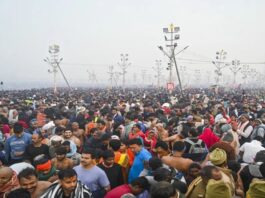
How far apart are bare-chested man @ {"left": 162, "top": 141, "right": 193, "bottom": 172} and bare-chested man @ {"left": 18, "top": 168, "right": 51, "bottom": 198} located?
198 cm

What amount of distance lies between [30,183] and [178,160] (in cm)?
229

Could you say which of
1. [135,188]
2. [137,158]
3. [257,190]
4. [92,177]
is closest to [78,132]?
[137,158]

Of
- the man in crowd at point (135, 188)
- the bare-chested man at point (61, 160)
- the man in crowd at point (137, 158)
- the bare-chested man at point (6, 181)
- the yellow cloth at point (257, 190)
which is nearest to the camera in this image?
the yellow cloth at point (257, 190)

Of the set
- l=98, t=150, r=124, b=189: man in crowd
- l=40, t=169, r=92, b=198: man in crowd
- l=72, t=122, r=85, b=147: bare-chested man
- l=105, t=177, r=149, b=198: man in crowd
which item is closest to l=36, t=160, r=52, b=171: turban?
l=98, t=150, r=124, b=189: man in crowd

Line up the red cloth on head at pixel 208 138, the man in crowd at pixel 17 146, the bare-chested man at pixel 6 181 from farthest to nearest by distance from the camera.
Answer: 1. the red cloth on head at pixel 208 138
2. the man in crowd at pixel 17 146
3. the bare-chested man at pixel 6 181

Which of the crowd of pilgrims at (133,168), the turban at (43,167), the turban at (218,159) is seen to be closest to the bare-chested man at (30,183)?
the crowd of pilgrims at (133,168)

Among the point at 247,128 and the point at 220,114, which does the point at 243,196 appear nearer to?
the point at 247,128

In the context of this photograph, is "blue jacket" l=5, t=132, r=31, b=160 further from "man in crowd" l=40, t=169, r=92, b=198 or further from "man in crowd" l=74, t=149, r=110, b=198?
"man in crowd" l=40, t=169, r=92, b=198

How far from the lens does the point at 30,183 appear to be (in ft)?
13.9

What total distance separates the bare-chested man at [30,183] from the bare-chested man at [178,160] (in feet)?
6.49

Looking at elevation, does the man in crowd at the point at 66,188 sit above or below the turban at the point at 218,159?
below

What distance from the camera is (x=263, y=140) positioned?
27.6 ft

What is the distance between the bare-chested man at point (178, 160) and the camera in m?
5.18

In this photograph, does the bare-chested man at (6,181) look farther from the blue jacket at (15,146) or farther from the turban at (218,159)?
the turban at (218,159)
